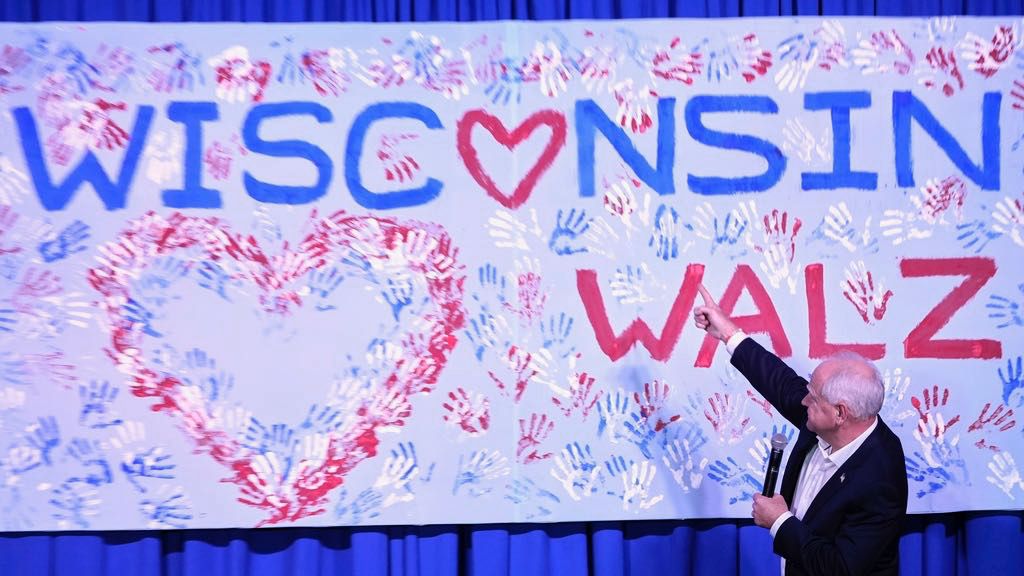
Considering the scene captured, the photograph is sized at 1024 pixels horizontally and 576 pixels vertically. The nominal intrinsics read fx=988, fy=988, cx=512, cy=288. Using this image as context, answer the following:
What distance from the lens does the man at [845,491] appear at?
2121mm

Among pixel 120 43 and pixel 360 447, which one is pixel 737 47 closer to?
pixel 360 447

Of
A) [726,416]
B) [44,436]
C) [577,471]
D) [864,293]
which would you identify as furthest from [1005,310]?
[44,436]

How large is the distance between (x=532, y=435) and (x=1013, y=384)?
1392mm

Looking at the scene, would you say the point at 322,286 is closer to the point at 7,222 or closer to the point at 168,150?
the point at 168,150

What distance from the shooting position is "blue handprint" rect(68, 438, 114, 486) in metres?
2.71

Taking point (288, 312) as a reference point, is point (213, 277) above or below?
above

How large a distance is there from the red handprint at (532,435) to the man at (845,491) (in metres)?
0.69

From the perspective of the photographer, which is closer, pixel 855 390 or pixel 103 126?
pixel 855 390

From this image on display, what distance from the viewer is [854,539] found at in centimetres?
212

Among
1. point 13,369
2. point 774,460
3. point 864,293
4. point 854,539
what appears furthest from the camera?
point 864,293

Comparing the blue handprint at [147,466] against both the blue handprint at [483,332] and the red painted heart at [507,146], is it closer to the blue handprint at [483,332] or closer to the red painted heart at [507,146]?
the blue handprint at [483,332]

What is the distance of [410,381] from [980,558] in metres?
1.76

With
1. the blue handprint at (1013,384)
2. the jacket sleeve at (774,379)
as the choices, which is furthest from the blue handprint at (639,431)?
the blue handprint at (1013,384)

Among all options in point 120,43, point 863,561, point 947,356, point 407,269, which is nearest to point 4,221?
point 120,43
